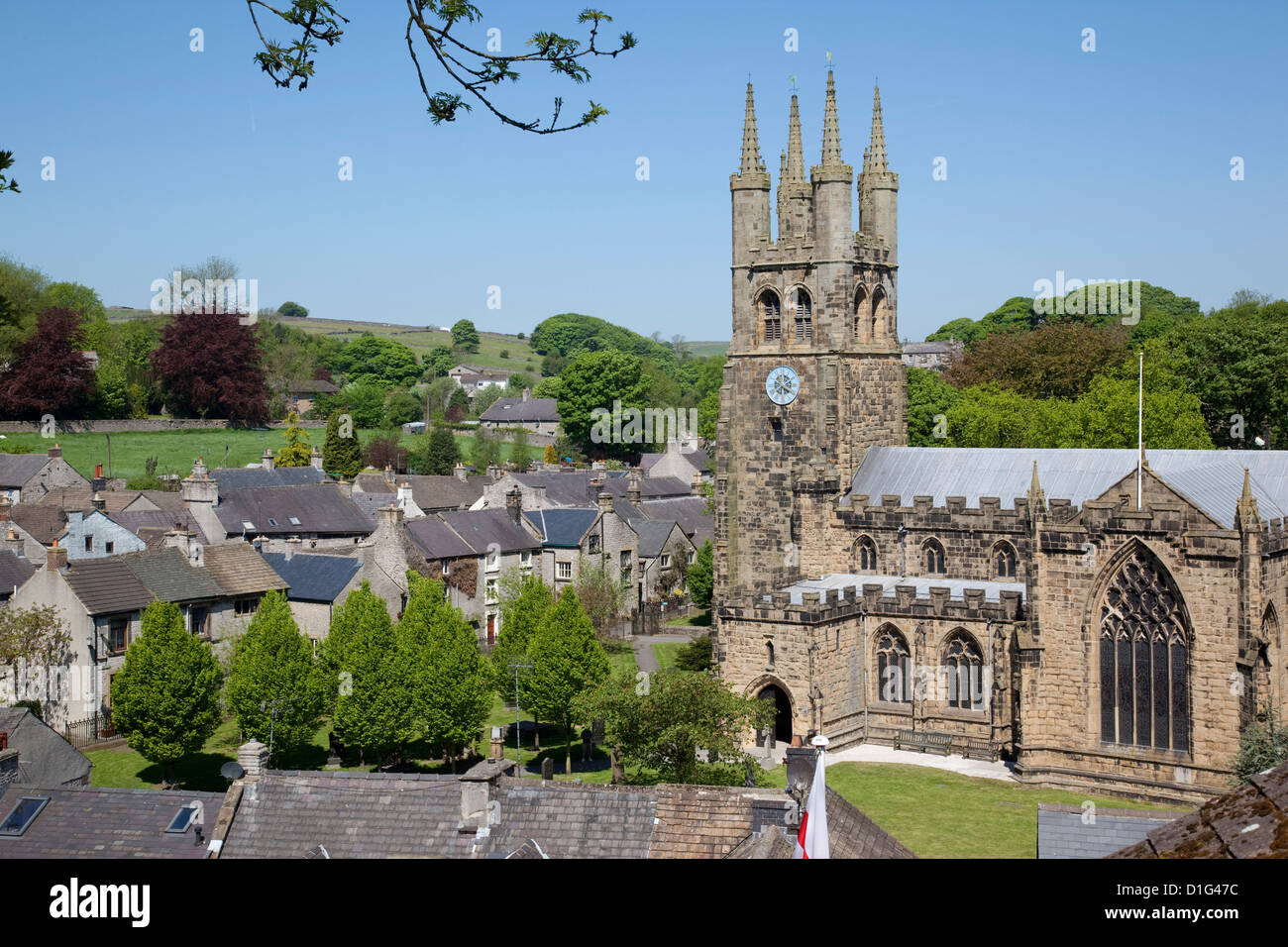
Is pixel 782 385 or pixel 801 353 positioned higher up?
pixel 801 353

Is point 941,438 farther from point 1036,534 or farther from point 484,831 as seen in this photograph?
point 484,831

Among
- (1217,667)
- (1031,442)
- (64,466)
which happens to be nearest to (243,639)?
(1217,667)

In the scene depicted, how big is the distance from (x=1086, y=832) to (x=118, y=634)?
36307mm

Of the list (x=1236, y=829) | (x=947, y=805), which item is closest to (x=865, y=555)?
→ (x=947, y=805)

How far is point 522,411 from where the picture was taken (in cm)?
14812

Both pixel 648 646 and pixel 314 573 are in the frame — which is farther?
pixel 648 646

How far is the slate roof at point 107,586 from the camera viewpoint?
47562 mm

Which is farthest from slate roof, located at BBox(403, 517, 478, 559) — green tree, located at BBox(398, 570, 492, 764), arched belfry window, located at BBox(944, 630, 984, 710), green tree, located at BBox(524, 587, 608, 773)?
arched belfry window, located at BBox(944, 630, 984, 710)

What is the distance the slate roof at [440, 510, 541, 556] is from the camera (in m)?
69.8

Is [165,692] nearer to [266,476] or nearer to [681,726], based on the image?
[681,726]

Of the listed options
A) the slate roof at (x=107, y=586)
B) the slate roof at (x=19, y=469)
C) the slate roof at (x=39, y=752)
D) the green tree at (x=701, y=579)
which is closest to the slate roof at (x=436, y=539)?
the green tree at (x=701, y=579)

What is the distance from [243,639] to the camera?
143ft

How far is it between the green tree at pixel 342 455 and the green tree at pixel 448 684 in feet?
203

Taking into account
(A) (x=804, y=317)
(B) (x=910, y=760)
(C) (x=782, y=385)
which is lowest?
(B) (x=910, y=760)
